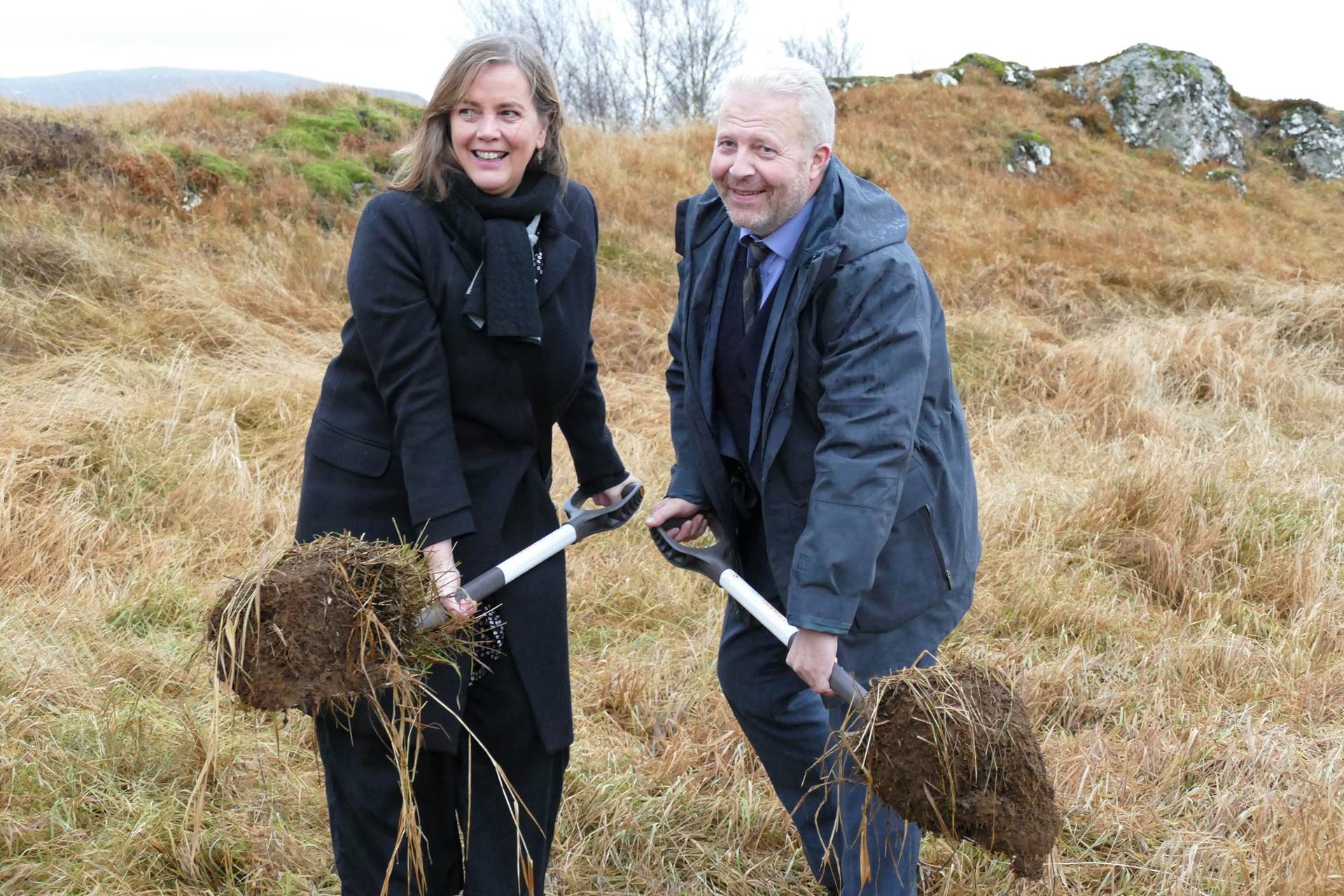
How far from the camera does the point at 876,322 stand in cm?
220

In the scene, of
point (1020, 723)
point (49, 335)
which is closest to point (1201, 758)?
point (1020, 723)

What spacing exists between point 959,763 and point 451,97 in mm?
1777

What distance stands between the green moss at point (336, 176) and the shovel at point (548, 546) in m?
8.31

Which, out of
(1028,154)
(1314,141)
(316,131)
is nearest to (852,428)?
(316,131)

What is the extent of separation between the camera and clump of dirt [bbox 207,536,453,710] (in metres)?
2.07

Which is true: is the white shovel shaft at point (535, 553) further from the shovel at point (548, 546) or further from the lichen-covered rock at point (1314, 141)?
the lichen-covered rock at point (1314, 141)

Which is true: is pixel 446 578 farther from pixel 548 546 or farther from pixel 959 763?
pixel 959 763

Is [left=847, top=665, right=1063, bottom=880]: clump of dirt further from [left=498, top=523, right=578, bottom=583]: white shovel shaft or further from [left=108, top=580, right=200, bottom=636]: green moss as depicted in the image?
[left=108, top=580, right=200, bottom=636]: green moss

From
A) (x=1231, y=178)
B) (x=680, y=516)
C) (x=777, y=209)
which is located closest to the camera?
(x=777, y=209)

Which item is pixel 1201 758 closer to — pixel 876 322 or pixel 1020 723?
pixel 1020 723

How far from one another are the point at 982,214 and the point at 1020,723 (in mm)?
10833

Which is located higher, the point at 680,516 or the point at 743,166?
the point at 743,166

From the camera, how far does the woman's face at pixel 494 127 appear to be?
7.54 ft

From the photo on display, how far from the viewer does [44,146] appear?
872 centimetres
